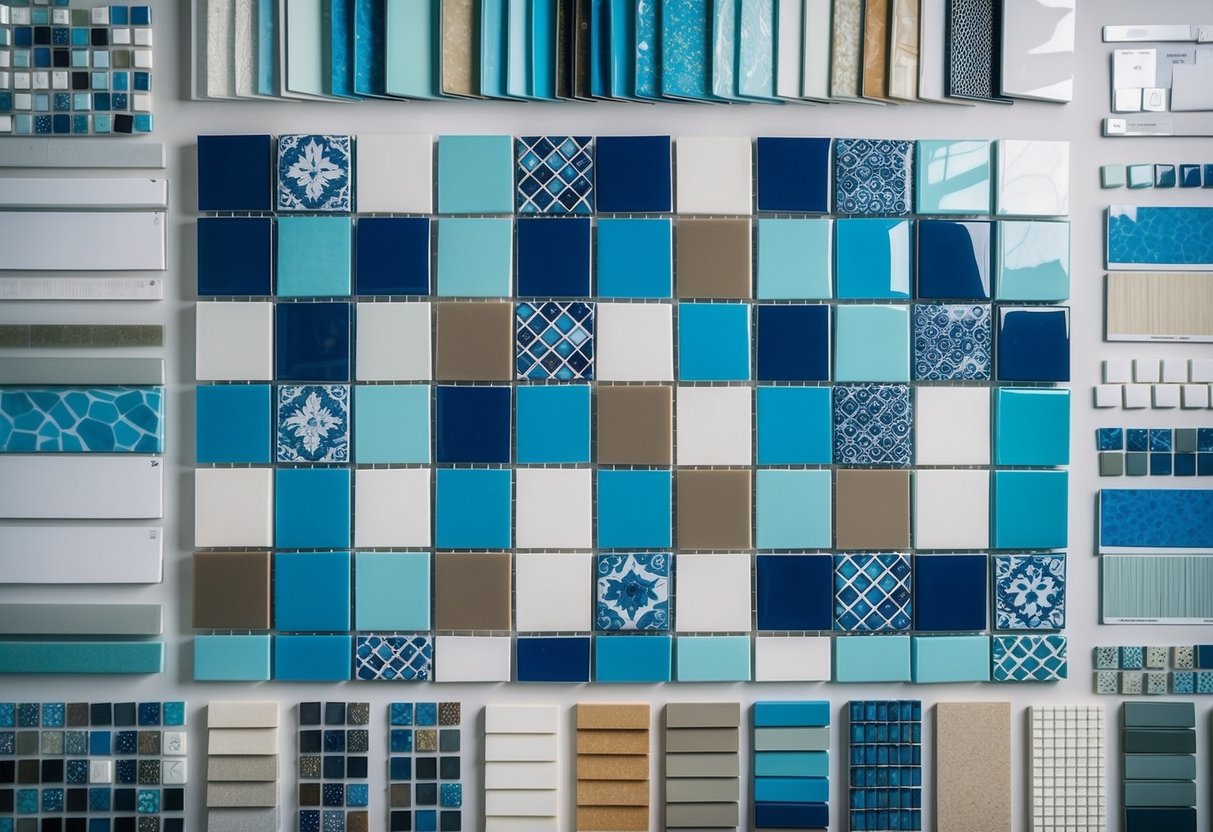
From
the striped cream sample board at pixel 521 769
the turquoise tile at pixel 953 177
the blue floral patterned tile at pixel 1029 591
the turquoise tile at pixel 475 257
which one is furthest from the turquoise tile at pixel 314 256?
the blue floral patterned tile at pixel 1029 591

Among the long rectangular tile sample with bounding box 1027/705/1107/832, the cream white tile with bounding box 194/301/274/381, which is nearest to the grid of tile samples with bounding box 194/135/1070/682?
the cream white tile with bounding box 194/301/274/381

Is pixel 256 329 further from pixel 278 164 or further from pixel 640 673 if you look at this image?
pixel 640 673

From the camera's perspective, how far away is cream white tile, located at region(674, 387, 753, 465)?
168 centimetres

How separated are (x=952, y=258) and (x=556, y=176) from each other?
30.1 inches

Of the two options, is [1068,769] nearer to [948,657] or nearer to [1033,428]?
[948,657]

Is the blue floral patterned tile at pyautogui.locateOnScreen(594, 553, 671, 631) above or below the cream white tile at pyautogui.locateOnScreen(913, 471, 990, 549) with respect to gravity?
below

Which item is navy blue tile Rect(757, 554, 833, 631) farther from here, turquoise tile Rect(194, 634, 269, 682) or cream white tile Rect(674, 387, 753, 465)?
turquoise tile Rect(194, 634, 269, 682)

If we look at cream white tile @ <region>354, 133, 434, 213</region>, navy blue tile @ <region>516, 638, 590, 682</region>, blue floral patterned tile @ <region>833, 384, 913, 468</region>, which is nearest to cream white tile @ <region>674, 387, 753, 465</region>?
blue floral patterned tile @ <region>833, 384, 913, 468</region>

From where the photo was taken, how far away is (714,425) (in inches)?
66.1

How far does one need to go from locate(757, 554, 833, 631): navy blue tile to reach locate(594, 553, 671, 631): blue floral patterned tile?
0.63 ft

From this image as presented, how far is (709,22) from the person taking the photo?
166cm

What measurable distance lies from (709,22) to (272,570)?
4.32 feet

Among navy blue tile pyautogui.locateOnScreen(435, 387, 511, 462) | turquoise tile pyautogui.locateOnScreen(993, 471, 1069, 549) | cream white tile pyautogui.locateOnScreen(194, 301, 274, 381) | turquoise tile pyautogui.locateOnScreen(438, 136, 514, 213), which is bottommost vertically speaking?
turquoise tile pyautogui.locateOnScreen(993, 471, 1069, 549)

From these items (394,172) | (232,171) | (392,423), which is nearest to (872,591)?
(392,423)
